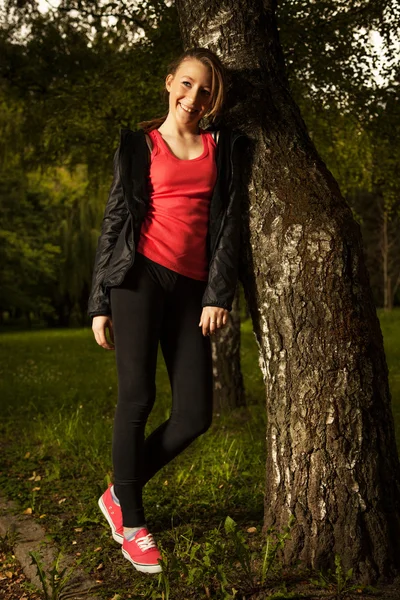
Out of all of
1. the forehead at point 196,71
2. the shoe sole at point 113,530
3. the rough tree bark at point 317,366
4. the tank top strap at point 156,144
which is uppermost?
the forehead at point 196,71

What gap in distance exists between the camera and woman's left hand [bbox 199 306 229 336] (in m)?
3.30

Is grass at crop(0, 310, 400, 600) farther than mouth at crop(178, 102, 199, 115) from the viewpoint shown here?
No

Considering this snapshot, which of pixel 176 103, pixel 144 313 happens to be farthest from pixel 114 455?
pixel 176 103

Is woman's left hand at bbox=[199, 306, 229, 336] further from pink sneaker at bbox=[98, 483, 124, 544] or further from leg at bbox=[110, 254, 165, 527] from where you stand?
pink sneaker at bbox=[98, 483, 124, 544]

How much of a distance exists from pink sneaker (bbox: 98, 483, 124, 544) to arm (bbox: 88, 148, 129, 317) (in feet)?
3.33

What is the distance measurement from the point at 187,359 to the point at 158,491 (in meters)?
1.45

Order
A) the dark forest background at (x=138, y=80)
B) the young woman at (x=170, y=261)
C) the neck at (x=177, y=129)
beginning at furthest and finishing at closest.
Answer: the dark forest background at (x=138, y=80) → the neck at (x=177, y=129) → the young woman at (x=170, y=261)

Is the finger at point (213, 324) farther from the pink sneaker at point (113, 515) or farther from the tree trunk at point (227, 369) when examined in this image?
the tree trunk at point (227, 369)

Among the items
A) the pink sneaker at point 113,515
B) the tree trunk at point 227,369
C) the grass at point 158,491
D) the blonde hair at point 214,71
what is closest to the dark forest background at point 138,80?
the tree trunk at point 227,369

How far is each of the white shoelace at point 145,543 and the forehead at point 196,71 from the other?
7.18ft

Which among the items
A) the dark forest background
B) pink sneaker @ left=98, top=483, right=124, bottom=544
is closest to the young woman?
pink sneaker @ left=98, top=483, right=124, bottom=544

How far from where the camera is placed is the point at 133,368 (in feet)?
11.2

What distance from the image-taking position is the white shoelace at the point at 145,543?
11.1 feet

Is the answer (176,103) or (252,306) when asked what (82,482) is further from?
(176,103)
